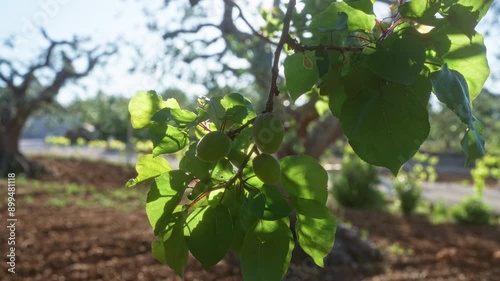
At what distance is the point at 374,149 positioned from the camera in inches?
24.4

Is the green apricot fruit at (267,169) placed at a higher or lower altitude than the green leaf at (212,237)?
higher

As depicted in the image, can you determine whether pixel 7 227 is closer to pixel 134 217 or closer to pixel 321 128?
pixel 134 217

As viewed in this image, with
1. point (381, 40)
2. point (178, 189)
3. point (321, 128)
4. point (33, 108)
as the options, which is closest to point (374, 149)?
point (381, 40)

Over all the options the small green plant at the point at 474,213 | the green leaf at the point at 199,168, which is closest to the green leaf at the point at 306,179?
the green leaf at the point at 199,168

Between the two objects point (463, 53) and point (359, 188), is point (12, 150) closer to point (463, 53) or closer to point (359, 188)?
point (359, 188)

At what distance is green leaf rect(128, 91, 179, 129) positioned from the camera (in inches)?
29.5

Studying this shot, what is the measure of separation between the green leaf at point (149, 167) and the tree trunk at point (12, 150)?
435 inches

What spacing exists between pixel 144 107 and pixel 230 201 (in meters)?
0.20

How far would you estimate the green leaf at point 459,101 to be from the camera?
595 millimetres

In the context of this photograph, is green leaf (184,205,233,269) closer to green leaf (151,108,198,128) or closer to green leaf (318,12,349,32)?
green leaf (151,108,198,128)

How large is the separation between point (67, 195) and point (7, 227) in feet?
10.9

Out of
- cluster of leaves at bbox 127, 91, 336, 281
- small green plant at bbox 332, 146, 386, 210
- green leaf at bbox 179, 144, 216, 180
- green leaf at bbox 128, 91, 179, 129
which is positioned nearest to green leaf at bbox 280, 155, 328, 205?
cluster of leaves at bbox 127, 91, 336, 281

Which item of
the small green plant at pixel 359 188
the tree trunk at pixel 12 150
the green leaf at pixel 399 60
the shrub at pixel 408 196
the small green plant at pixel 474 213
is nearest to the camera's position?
the green leaf at pixel 399 60

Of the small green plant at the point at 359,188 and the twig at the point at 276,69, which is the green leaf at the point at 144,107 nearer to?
the twig at the point at 276,69
